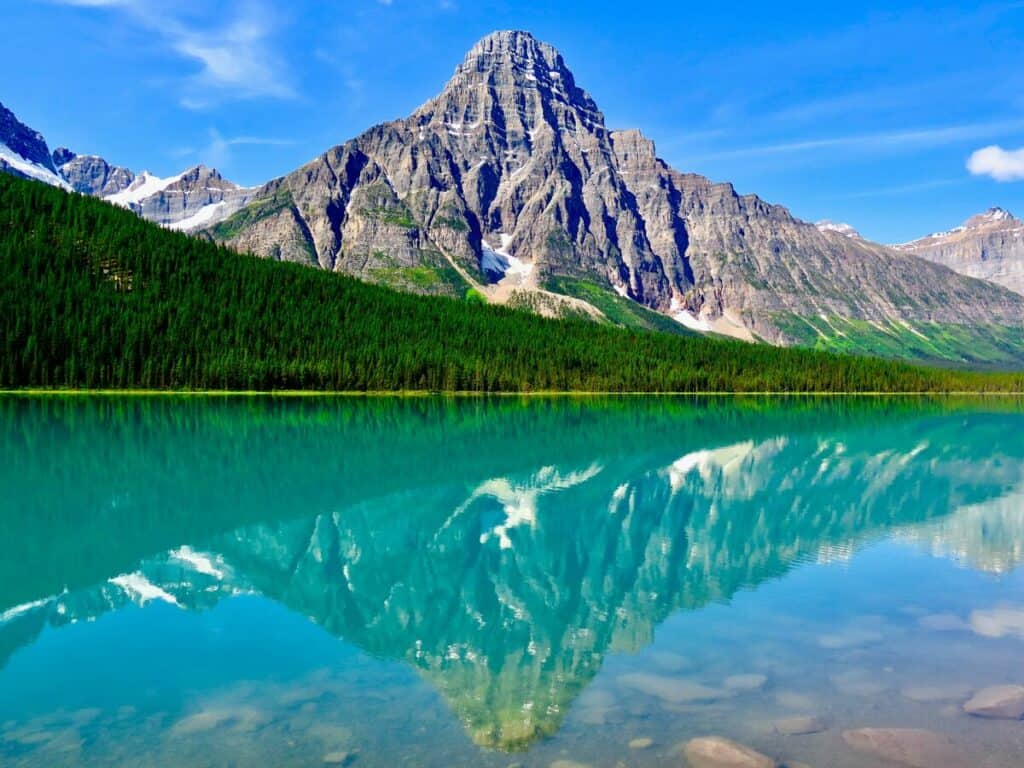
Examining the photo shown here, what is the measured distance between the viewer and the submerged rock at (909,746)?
1164 centimetres

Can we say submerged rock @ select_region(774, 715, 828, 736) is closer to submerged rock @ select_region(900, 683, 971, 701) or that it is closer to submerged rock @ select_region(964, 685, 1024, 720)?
submerged rock @ select_region(900, 683, 971, 701)

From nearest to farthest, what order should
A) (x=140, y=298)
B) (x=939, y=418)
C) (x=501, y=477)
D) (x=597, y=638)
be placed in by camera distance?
1. (x=597, y=638)
2. (x=501, y=477)
3. (x=939, y=418)
4. (x=140, y=298)

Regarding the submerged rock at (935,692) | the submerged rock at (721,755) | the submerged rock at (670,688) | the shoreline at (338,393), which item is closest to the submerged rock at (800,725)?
the submerged rock at (721,755)

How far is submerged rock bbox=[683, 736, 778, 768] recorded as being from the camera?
11469 mm

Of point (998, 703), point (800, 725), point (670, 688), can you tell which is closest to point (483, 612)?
point (670, 688)

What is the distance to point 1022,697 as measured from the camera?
14078 millimetres

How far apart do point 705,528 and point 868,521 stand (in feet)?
25.9

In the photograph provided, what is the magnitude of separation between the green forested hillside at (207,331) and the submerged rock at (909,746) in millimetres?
138767

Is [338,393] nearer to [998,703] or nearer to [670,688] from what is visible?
[670,688]

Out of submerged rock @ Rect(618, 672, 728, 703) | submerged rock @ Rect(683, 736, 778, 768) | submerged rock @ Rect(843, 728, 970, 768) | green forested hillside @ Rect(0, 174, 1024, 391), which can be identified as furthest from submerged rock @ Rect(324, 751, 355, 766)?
green forested hillside @ Rect(0, 174, 1024, 391)

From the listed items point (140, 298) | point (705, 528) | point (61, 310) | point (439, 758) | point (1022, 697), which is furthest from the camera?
point (140, 298)

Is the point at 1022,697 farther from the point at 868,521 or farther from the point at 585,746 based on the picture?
the point at 868,521

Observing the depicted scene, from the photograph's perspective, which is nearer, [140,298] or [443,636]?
[443,636]

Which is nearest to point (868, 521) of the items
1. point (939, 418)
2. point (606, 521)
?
point (606, 521)
